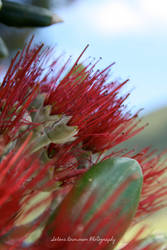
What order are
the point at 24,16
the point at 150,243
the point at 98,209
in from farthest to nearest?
1. the point at 24,16
2. the point at 150,243
3. the point at 98,209

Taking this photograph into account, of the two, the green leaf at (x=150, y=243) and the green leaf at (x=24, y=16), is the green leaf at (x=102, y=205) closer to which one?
the green leaf at (x=150, y=243)

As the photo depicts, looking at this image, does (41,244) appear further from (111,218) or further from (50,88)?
(50,88)

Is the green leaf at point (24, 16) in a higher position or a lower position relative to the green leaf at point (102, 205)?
higher

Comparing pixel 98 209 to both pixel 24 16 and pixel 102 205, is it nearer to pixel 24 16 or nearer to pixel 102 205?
pixel 102 205

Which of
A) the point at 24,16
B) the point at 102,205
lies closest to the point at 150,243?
the point at 102,205

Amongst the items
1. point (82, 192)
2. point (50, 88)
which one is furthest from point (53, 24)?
point (82, 192)

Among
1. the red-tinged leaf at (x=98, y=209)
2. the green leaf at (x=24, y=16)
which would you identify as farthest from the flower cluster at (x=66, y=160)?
the green leaf at (x=24, y=16)
